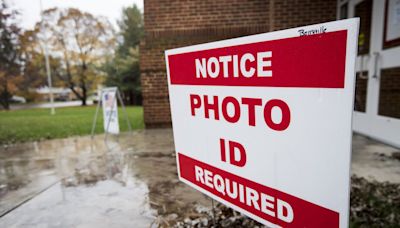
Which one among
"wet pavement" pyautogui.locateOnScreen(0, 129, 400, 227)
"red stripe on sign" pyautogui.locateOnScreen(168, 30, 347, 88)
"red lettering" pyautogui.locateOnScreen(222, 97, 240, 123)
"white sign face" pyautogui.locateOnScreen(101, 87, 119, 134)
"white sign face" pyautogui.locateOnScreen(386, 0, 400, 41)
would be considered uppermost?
"white sign face" pyautogui.locateOnScreen(386, 0, 400, 41)

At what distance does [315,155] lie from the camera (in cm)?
94

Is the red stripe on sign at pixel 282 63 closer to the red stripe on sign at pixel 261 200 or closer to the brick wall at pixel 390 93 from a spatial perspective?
the red stripe on sign at pixel 261 200

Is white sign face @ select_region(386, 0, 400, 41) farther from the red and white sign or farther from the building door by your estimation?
the red and white sign

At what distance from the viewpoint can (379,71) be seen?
158 inches

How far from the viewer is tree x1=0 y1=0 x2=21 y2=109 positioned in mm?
18297

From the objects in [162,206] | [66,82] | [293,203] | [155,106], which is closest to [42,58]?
[66,82]

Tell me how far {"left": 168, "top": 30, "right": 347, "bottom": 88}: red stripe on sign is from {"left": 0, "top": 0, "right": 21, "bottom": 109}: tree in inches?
873

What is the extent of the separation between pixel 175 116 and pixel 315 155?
955mm

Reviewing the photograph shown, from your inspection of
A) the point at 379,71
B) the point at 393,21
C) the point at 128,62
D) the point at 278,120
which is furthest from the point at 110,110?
the point at 128,62

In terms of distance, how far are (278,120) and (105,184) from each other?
8.35ft

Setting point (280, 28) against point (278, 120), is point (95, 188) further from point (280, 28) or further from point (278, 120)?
point (280, 28)

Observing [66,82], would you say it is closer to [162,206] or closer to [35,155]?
[35,155]

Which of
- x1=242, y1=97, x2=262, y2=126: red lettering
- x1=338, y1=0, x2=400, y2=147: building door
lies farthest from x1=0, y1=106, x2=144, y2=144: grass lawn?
x1=242, y1=97, x2=262, y2=126: red lettering

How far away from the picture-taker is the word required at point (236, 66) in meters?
1.06
